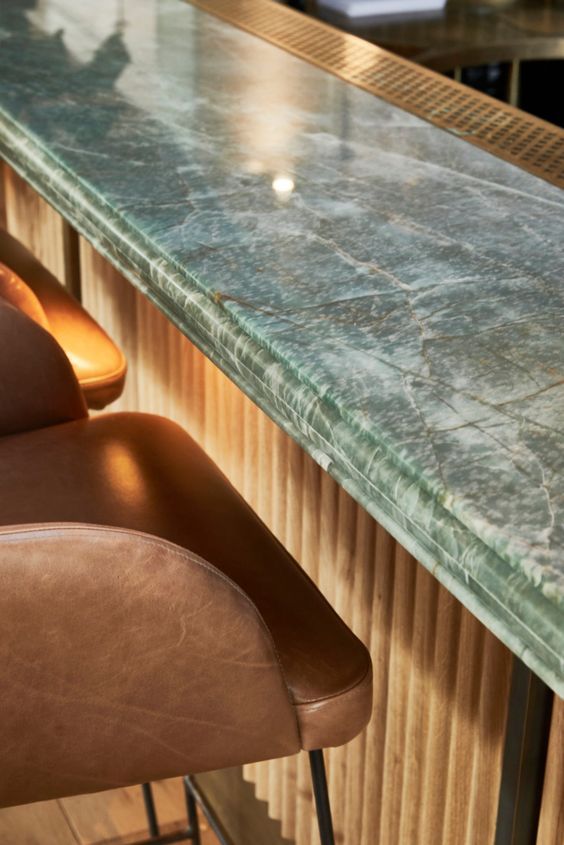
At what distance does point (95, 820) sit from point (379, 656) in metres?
0.96

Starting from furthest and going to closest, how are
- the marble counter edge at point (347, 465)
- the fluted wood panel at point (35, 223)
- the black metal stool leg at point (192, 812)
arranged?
the fluted wood panel at point (35, 223) → the black metal stool leg at point (192, 812) → the marble counter edge at point (347, 465)

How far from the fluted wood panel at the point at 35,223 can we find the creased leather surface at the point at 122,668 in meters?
1.47

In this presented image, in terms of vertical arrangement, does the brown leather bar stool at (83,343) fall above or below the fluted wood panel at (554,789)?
above

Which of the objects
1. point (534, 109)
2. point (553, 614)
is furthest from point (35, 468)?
point (534, 109)

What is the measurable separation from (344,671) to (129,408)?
1.15 m

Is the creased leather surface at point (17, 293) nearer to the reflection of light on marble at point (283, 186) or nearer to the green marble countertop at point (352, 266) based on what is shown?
the green marble countertop at point (352, 266)

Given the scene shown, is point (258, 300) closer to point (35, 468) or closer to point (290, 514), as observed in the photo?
point (35, 468)

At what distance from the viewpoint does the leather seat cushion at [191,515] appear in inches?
42.1

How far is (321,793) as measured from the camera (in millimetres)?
1167

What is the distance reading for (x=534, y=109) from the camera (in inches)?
142

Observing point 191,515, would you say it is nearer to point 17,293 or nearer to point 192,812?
point 17,293

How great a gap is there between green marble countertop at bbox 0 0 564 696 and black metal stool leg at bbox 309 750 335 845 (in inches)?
11.8

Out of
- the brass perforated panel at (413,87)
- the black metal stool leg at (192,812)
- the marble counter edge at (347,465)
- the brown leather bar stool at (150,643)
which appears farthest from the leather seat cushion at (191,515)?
the black metal stool leg at (192,812)

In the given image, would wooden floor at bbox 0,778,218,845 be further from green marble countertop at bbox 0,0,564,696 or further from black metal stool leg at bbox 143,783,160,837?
green marble countertop at bbox 0,0,564,696
